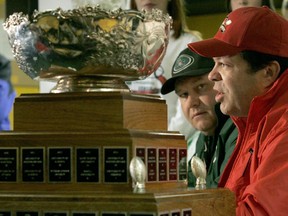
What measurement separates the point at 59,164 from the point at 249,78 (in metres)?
0.56

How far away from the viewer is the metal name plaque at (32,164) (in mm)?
1496

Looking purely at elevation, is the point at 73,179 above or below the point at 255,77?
below

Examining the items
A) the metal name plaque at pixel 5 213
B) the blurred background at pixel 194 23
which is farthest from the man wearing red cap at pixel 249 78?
the blurred background at pixel 194 23

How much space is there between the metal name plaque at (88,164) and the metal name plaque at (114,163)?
0.02 meters

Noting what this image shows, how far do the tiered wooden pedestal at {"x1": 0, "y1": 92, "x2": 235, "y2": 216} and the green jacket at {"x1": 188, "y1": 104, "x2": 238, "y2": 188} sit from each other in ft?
1.90

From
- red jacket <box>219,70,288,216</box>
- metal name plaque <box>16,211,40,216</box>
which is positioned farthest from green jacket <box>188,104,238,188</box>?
metal name plaque <box>16,211,40,216</box>

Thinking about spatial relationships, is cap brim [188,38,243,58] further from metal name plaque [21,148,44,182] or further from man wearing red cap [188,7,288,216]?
metal name plaque [21,148,44,182]

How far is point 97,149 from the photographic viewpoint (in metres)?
1.46

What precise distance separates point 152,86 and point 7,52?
81 centimetres

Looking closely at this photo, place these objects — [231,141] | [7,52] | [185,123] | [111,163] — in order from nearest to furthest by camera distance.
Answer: [111,163], [231,141], [185,123], [7,52]

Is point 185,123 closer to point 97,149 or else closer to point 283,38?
point 283,38

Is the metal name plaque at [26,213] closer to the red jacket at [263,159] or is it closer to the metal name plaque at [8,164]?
the metal name plaque at [8,164]

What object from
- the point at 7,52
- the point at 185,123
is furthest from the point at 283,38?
the point at 7,52

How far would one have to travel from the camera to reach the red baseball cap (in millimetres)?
1838
